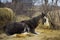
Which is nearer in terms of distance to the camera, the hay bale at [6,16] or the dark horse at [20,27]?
the dark horse at [20,27]

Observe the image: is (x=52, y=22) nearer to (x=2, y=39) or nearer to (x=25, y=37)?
(x=25, y=37)

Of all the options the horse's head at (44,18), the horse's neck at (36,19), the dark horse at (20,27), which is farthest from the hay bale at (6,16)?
the horse's head at (44,18)

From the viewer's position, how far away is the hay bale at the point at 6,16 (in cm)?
321

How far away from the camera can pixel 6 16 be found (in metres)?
3.30

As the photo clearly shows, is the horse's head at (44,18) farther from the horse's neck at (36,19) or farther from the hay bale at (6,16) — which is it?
the hay bale at (6,16)

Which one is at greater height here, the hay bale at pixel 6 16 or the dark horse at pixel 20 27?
the hay bale at pixel 6 16

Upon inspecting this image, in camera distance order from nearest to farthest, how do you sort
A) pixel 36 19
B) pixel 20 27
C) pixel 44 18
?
pixel 20 27 < pixel 44 18 < pixel 36 19

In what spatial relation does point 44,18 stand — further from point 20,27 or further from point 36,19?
point 20,27

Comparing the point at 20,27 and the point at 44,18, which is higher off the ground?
the point at 44,18

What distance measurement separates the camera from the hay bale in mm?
3208

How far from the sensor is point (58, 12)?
3115 millimetres

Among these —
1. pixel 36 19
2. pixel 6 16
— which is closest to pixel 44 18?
pixel 36 19

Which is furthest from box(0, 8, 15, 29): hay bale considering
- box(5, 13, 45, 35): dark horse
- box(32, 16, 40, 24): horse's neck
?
box(32, 16, 40, 24): horse's neck

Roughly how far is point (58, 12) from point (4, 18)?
0.92 meters
